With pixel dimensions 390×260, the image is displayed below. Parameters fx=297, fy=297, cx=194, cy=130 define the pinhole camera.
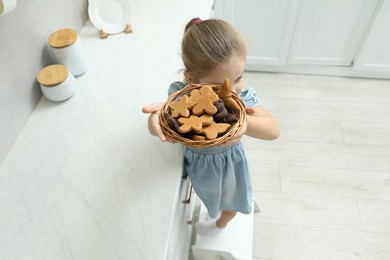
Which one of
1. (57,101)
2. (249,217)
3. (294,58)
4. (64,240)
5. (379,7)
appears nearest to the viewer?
(64,240)

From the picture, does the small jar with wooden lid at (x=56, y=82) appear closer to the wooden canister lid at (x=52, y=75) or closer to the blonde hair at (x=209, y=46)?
the wooden canister lid at (x=52, y=75)

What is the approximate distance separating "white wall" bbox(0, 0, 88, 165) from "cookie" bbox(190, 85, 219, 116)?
0.55 metres

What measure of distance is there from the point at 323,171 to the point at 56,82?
4.24 feet

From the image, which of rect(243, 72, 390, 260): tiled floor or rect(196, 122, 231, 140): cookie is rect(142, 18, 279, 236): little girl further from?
rect(243, 72, 390, 260): tiled floor

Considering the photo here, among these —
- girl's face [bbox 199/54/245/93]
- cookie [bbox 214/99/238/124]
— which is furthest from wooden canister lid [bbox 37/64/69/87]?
cookie [bbox 214/99/238/124]

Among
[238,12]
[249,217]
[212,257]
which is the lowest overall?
[212,257]

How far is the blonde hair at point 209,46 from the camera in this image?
27.7 inches

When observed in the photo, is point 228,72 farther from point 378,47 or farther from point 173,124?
point 378,47

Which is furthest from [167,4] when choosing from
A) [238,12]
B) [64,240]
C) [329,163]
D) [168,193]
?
[329,163]

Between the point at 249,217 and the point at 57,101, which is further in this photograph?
the point at 249,217

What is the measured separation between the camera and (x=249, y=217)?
3.74 ft

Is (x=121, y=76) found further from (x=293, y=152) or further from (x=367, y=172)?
(x=367, y=172)

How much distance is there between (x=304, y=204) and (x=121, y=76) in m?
1.02

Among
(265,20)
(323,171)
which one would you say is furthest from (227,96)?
(265,20)
